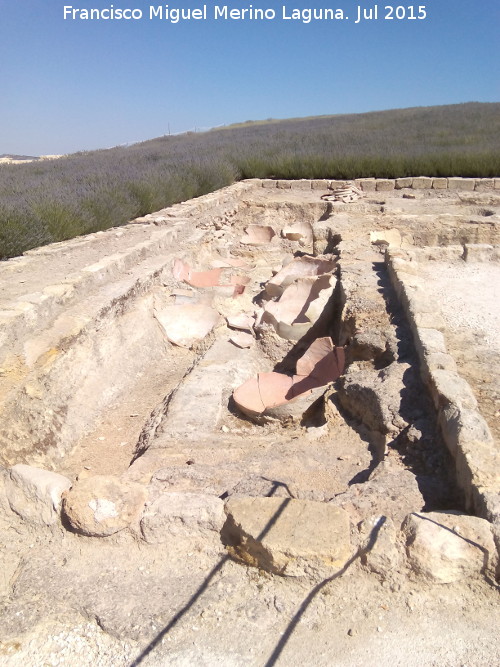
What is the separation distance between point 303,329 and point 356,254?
4.29ft

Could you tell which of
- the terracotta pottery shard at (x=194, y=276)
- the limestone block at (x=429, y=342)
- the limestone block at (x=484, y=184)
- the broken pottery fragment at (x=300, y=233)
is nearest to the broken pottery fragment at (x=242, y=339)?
the terracotta pottery shard at (x=194, y=276)

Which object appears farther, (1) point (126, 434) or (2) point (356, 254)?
(2) point (356, 254)

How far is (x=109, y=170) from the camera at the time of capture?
8.84 meters

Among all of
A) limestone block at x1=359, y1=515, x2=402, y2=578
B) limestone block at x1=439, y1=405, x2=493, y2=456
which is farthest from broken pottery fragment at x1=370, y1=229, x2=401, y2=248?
limestone block at x1=359, y1=515, x2=402, y2=578

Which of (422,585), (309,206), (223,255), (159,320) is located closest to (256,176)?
(309,206)

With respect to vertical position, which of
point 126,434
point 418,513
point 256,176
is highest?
point 256,176

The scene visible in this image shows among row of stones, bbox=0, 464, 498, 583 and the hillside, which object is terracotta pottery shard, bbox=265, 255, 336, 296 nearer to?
the hillside

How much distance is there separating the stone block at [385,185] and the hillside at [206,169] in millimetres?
740

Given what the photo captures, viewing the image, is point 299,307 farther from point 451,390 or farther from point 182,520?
point 182,520

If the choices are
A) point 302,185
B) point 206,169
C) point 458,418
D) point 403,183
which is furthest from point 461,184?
point 458,418

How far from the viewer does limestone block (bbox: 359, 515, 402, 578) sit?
176 cm

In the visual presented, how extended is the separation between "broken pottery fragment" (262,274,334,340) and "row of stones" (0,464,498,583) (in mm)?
2534

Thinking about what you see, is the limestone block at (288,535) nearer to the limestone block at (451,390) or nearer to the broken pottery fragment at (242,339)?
the limestone block at (451,390)

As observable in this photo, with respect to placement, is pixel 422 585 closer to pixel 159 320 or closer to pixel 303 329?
pixel 303 329
